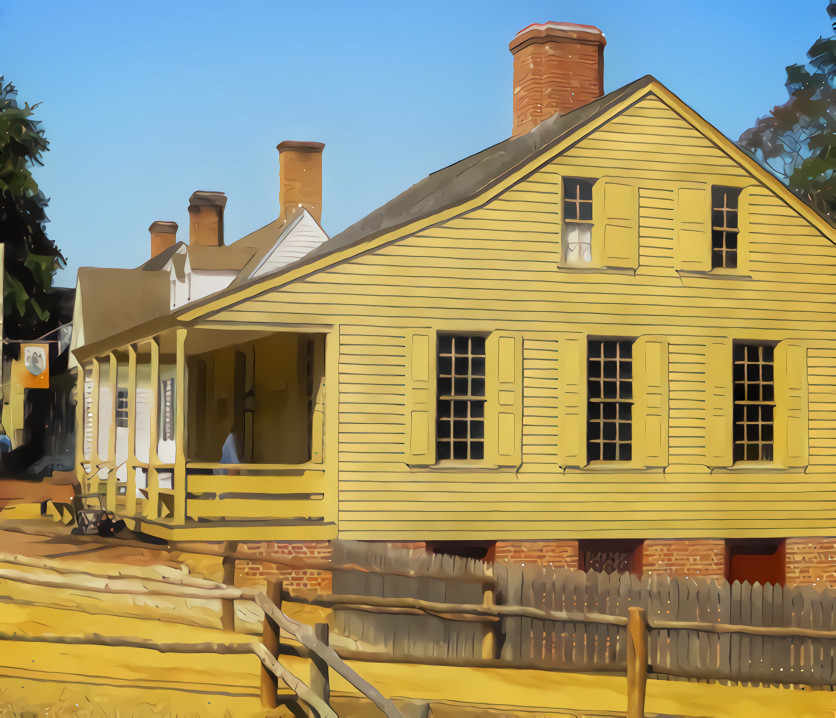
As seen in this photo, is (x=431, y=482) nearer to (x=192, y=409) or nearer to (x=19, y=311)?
(x=192, y=409)

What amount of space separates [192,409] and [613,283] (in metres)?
8.23

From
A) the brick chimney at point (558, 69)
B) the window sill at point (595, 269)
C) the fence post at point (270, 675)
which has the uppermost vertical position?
the brick chimney at point (558, 69)

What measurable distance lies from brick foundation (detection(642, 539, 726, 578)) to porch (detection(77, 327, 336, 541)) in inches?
197

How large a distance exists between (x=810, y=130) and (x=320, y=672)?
43142 millimetres

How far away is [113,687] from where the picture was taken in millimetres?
11117

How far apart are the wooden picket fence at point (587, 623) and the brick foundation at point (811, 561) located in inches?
161

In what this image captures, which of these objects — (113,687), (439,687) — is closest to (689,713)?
(439,687)

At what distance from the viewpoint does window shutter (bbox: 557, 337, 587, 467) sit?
58.8ft

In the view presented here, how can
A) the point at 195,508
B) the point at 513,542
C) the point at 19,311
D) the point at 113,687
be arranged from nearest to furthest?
the point at 113,687 < the point at 195,508 < the point at 513,542 < the point at 19,311

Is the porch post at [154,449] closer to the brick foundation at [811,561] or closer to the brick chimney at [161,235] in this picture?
the brick foundation at [811,561]

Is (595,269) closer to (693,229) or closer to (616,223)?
(616,223)

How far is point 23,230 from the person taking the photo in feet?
146

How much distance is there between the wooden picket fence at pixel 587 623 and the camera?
14.3 m

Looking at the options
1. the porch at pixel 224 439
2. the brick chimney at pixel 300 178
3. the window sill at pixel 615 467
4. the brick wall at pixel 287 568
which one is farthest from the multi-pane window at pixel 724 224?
the brick chimney at pixel 300 178
